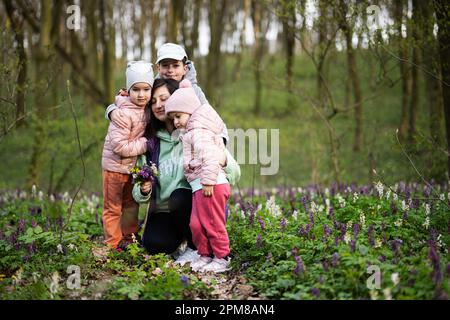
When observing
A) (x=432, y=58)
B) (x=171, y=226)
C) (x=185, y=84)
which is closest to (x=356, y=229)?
(x=171, y=226)

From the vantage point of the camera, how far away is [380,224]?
16.7ft

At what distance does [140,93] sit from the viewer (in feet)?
17.5

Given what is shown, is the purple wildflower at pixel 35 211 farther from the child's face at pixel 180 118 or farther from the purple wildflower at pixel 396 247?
the purple wildflower at pixel 396 247

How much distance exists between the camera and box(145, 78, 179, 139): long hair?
5.37 metres

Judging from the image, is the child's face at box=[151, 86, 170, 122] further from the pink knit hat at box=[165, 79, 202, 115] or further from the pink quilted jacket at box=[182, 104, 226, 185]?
the pink quilted jacket at box=[182, 104, 226, 185]

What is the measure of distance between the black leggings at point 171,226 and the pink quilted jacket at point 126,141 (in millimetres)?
607

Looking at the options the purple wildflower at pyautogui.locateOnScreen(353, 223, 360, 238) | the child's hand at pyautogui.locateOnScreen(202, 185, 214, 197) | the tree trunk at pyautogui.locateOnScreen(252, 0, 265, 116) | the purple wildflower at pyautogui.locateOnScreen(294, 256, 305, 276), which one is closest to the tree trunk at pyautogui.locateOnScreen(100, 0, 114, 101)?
the tree trunk at pyautogui.locateOnScreen(252, 0, 265, 116)

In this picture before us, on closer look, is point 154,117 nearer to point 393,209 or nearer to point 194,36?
point 393,209

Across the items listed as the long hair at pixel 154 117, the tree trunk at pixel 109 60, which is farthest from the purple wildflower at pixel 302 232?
the tree trunk at pixel 109 60

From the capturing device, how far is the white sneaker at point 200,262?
4992 millimetres

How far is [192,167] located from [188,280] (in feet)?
3.86

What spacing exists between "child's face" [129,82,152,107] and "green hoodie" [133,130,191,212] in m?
0.38

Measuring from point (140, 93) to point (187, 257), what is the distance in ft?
5.94
